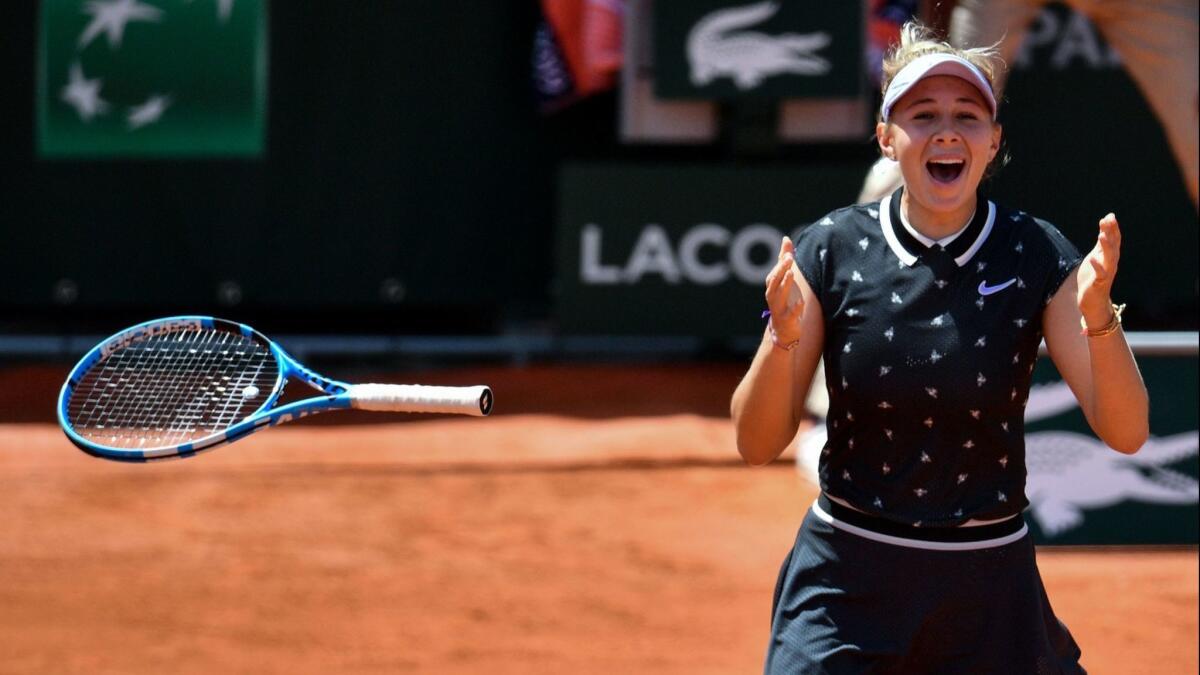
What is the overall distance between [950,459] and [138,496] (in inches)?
170

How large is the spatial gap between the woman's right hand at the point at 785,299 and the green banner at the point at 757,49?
5.92m

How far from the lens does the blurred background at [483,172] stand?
809cm

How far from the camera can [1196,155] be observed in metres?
5.08

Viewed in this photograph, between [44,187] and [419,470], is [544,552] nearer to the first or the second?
[419,470]

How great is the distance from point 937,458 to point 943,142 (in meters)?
0.44

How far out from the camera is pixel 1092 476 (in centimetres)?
505

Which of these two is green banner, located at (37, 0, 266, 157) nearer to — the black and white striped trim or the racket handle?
the racket handle

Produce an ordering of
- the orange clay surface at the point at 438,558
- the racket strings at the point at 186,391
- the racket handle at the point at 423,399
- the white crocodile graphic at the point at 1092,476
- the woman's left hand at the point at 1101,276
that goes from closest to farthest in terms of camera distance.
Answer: the woman's left hand at the point at 1101,276, the racket handle at the point at 423,399, the racket strings at the point at 186,391, the orange clay surface at the point at 438,558, the white crocodile graphic at the point at 1092,476

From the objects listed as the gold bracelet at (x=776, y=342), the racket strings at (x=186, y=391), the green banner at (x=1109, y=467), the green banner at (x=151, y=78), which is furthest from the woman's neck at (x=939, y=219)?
the green banner at (x=151, y=78)

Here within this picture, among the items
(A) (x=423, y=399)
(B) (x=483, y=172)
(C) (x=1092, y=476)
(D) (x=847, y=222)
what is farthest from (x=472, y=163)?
(D) (x=847, y=222)

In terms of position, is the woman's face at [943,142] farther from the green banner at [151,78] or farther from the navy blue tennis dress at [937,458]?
the green banner at [151,78]

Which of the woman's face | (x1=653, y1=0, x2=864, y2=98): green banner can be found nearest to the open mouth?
the woman's face

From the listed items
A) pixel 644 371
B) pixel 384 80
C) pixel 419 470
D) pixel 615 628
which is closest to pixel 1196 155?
pixel 615 628

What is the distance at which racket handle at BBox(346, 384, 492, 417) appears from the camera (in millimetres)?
2447
